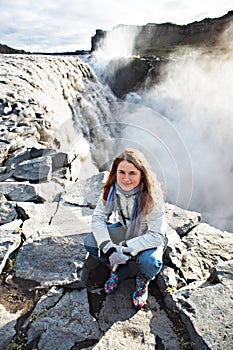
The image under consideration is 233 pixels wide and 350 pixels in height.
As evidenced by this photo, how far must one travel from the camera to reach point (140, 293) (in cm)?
Result: 229

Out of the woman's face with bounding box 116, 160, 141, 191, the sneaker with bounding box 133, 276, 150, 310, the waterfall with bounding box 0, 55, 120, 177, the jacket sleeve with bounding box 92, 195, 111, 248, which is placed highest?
the waterfall with bounding box 0, 55, 120, 177

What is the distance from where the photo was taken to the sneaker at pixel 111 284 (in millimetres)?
2361

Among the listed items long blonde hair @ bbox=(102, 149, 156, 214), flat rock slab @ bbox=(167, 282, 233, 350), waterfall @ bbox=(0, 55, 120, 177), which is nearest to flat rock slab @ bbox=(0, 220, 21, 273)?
long blonde hair @ bbox=(102, 149, 156, 214)

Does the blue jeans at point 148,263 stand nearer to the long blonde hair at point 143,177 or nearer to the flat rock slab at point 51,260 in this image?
the long blonde hair at point 143,177

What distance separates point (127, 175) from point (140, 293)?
0.98 metres

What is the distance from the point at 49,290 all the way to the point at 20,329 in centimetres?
39

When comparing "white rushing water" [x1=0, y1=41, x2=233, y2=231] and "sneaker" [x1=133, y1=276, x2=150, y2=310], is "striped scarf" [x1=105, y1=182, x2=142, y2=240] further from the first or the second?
"white rushing water" [x1=0, y1=41, x2=233, y2=231]

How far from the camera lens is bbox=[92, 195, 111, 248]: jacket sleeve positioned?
90.2 inches

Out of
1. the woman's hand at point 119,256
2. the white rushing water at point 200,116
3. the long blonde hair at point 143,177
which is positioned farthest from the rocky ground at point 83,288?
the white rushing water at point 200,116

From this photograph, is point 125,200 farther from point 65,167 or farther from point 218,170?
point 218,170

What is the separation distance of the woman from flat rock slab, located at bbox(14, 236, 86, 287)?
34 centimetres

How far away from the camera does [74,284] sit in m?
2.45

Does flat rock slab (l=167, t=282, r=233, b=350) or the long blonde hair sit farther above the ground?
the long blonde hair

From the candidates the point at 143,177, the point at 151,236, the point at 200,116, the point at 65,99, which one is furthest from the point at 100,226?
the point at 200,116
